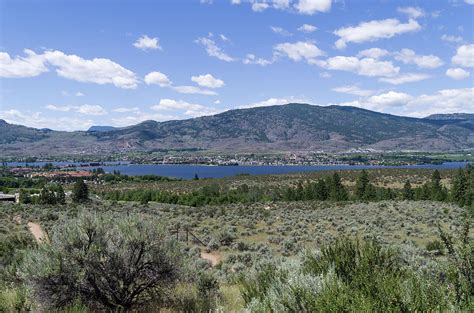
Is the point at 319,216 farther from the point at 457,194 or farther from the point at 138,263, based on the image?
the point at 138,263

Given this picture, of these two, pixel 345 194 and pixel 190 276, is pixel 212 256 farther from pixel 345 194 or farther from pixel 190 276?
pixel 345 194

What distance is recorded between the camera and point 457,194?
4250 cm

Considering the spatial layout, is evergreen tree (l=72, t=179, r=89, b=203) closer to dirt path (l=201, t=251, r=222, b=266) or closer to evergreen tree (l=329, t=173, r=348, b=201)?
evergreen tree (l=329, t=173, r=348, b=201)

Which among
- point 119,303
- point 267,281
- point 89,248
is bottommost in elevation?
point 119,303

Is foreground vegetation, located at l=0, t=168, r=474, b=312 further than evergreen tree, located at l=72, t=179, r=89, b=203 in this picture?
No

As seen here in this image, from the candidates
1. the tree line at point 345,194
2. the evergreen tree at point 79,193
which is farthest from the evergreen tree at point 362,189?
the evergreen tree at point 79,193

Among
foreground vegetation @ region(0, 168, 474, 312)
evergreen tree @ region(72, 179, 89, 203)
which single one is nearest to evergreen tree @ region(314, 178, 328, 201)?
evergreen tree @ region(72, 179, 89, 203)

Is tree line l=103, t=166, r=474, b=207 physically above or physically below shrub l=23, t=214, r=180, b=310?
below

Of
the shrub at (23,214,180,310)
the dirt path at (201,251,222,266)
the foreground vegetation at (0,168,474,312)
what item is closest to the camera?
the foreground vegetation at (0,168,474,312)

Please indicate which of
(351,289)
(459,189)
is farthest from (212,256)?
(459,189)

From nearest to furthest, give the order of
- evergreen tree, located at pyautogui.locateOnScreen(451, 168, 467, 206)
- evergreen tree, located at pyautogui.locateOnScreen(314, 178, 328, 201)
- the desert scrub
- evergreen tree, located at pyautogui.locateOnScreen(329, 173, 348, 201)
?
the desert scrub
evergreen tree, located at pyautogui.locateOnScreen(451, 168, 467, 206)
evergreen tree, located at pyautogui.locateOnScreen(329, 173, 348, 201)
evergreen tree, located at pyautogui.locateOnScreen(314, 178, 328, 201)

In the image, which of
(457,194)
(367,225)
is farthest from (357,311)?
(457,194)

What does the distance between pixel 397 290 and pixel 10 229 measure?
28593 millimetres

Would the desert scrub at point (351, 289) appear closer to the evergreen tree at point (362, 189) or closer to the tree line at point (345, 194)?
the tree line at point (345, 194)
